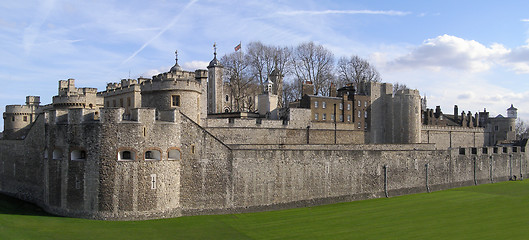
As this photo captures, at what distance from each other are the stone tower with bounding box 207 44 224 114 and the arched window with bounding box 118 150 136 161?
31.1 meters

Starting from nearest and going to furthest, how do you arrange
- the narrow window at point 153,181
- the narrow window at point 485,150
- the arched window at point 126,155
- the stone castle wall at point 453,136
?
the arched window at point 126,155 → the narrow window at point 153,181 → the narrow window at point 485,150 → the stone castle wall at point 453,136

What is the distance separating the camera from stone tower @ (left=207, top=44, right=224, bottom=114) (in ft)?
187

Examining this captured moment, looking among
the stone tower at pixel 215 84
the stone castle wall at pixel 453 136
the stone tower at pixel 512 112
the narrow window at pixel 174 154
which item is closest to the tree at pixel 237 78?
the stone tower at pixel 215 84

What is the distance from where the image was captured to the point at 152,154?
86.8 feet

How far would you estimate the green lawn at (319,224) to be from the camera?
22828 mm

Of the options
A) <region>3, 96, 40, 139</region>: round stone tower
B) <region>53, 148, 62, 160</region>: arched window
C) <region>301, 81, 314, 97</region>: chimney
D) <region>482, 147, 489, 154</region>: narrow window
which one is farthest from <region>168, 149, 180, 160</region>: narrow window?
<region>482, 147, 489, 154</region>: narrow window

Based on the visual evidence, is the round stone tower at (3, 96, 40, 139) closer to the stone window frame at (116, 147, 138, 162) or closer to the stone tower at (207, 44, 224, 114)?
the stone tower at (207, 44, 224, 114)

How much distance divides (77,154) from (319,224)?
1456 centimetres

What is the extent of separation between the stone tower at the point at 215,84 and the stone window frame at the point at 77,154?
101 ft

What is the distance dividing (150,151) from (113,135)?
2349 mm

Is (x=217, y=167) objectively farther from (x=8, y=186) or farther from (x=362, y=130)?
(x=362, y=130)

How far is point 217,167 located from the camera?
27.8 m

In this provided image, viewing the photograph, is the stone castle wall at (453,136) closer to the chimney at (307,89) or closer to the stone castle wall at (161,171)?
the chimney at (307,89)

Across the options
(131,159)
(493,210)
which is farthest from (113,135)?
(493,210)
